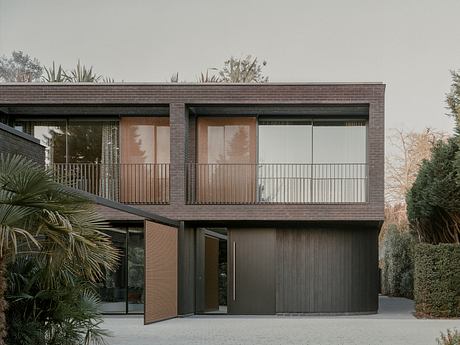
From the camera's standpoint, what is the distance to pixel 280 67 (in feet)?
120

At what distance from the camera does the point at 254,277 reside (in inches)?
824

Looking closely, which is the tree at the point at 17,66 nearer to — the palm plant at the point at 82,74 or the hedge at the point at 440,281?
the palm plant at the point at 82,74

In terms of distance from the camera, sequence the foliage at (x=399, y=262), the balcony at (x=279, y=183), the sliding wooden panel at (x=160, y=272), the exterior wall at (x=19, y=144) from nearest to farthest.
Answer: the exterior wall at (x=19, y=144) → the sliding wooden panel at (x=160, y=272) → the balcony at (x=279, y=183) → the foliage at (x=399, y=262)

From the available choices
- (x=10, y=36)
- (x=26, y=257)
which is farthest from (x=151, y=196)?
(x=10, y=36)

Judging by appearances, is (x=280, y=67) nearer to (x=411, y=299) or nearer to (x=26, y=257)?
(x=411, y=299)

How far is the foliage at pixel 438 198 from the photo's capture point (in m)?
20.7

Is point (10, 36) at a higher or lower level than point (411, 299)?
higher

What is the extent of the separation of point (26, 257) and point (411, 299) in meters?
21.0

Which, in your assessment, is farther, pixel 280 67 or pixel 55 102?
pixel 280 67

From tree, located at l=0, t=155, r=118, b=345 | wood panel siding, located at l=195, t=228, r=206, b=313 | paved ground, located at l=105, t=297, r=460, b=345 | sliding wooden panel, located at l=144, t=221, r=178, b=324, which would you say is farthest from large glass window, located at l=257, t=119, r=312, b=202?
tree, located at l=0, t=155, r=118, b=345

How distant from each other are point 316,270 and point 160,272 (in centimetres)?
469

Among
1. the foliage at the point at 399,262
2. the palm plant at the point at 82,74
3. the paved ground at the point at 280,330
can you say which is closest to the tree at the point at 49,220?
the paved ground at the point at 280,330

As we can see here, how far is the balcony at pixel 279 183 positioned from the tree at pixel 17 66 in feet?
92.1

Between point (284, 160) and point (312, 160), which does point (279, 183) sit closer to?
point (284, 160)
